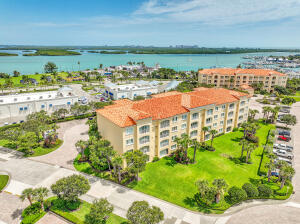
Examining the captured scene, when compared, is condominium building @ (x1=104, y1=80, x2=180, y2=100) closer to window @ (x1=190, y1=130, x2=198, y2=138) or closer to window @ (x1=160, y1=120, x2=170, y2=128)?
window @ (x1=190, y1=130, x2=198, y2=138)

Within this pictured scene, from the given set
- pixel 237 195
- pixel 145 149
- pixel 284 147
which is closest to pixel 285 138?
pixel 284 147

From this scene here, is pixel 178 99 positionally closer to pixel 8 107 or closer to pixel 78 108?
pixel 78 108

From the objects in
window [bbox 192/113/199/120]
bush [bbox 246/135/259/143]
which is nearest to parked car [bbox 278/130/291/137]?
bush [bbox 246/135/259/143]

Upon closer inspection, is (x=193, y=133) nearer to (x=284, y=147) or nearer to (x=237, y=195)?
(x=237, y=195)

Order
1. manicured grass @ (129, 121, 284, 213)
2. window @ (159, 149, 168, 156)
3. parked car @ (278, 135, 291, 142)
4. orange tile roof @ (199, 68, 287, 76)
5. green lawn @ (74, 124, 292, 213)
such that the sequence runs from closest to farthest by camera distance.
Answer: green lawn @ (74, 124, 292, 213), manicured grass @ (129, 121, 284, 213), window @ (159, 149, 168, 156), parked car @ (278, 135, 291, 142), orange tile roof @ (199, 68, 287, 76)

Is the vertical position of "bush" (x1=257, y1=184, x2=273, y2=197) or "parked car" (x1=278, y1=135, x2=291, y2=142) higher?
"parked car" (x1=278, y1=135, x2=291, y2=142)

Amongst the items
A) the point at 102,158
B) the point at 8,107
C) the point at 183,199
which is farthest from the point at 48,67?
the point at 183,199
